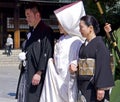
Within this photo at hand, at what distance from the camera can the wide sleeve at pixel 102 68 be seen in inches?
133

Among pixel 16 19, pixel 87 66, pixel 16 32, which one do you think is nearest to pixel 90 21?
pixel 87 66

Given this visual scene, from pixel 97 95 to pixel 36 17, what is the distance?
1.21 metres

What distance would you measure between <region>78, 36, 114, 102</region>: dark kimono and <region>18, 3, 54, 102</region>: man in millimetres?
609

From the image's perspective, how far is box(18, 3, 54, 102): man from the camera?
161 inches

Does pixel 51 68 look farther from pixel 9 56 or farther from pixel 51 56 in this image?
pixel 9 56

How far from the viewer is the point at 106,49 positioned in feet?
11.2

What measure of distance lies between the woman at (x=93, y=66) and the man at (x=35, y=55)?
60 centimetres

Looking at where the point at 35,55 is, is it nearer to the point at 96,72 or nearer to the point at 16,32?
the point at 96,72

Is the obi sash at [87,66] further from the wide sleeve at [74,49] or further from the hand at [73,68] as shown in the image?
the wide sleeve at [74,49]

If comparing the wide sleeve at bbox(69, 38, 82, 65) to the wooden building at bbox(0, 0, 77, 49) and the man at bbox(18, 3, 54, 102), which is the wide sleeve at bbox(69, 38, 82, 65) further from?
the wooden building at bbox(0, 0, 77, 49)

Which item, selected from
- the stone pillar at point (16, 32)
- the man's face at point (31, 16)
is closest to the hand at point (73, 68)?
the man's face at point (31, 16)

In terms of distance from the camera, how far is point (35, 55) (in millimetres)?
4141

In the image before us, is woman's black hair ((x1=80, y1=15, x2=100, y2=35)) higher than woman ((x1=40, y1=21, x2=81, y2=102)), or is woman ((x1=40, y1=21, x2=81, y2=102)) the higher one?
woman's black hair ((x1=80, y1=15, x2=100, y2=35))

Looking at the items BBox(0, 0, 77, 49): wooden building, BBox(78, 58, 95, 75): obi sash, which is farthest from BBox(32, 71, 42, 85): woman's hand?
BBox(0, 0, 77, 49): wooden building
